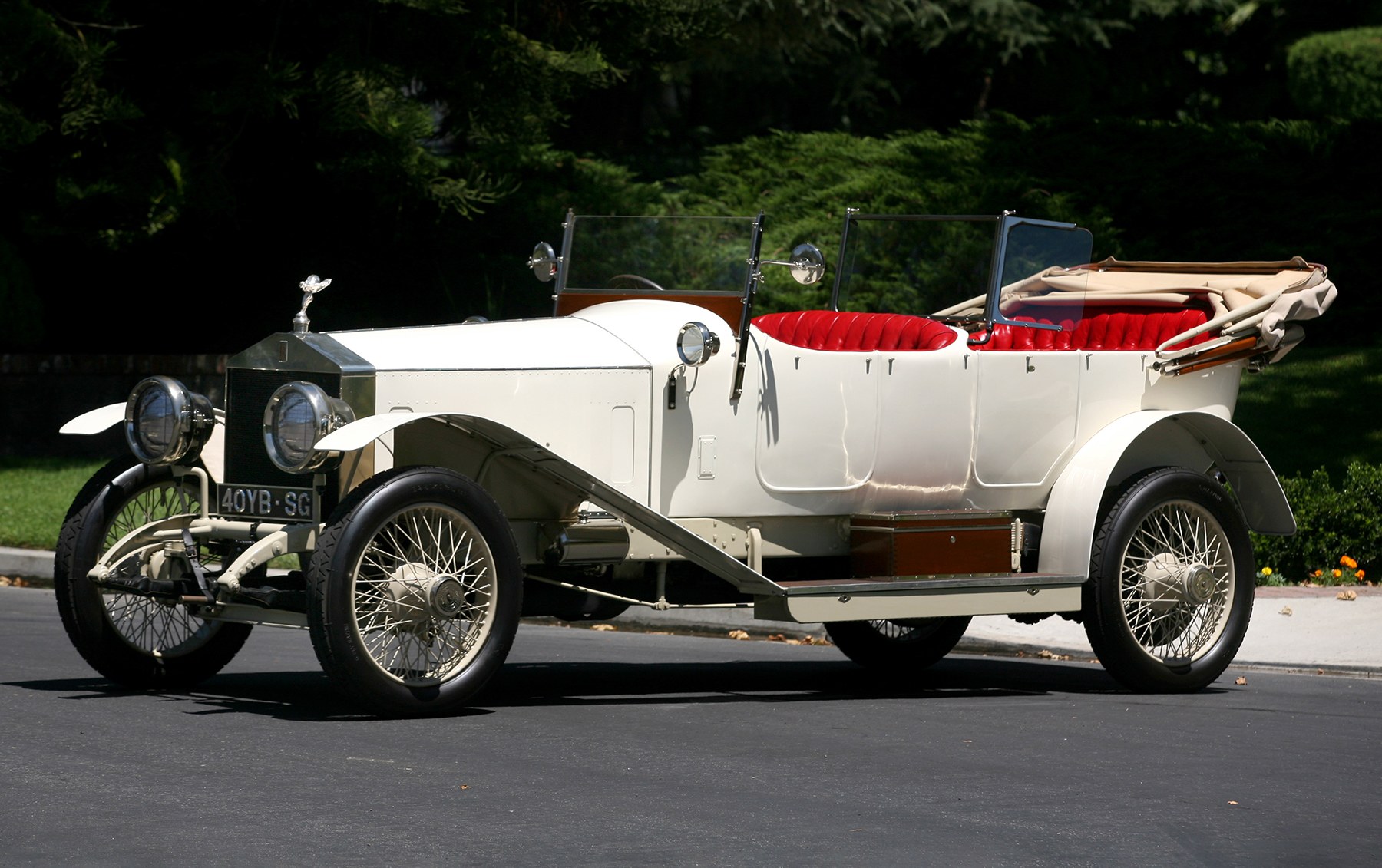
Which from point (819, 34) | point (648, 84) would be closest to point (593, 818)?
point (819, 34)

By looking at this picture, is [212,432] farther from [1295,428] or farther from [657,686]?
[1295,428]

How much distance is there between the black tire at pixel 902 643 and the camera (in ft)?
30.7

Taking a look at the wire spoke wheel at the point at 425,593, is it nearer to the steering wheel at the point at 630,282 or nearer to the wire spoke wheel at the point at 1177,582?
the steering wheel at the point at 630,282

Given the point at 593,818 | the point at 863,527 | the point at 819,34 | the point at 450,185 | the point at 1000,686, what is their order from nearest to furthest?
the point at 593,818 < the point at 863,527 < the point at 1000,686 < the point at 450,185 < the point at 819,34

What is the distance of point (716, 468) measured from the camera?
26.0ft

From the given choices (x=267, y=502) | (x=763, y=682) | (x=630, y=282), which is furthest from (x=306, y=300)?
(x=763, y=682)

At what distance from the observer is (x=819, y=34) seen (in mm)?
24406

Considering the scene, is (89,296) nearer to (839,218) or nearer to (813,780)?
(839,218)

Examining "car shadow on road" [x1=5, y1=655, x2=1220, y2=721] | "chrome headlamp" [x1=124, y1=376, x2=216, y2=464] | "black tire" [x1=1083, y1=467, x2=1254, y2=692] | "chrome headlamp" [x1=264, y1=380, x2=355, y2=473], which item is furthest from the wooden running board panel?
"chrome headlamp" [x1=124, y1=376, x2=216, y2=464]

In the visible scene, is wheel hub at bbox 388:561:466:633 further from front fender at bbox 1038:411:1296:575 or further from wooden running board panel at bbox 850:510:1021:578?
front fender at bbox 1038:411:1296:575

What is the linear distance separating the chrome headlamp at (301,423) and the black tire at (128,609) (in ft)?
2.91

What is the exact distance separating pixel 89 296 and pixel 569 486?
1382 cm

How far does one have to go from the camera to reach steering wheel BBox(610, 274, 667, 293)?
332 inches

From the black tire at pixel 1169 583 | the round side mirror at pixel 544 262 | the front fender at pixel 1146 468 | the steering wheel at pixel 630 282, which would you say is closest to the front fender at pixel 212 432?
the round side mirror at pixel 544 262
